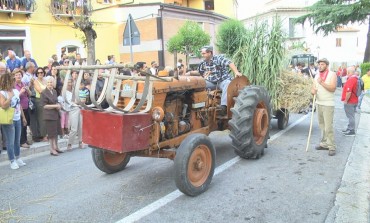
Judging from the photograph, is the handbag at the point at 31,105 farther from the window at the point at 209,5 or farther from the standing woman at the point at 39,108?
the window at the point at 209,5

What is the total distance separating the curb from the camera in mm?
4281

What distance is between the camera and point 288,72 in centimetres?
853

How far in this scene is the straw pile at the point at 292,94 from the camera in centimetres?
823

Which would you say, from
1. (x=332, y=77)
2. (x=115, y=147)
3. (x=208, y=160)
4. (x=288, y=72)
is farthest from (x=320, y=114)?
(x=115, y=147)

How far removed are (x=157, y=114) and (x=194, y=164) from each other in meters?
0.83

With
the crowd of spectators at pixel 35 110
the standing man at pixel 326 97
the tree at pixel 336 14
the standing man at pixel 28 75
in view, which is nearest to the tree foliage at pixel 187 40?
the tree at pixel 336 14

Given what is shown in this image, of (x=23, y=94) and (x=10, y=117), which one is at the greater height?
(x=23, y=94)

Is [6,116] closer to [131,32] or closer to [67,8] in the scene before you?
[131,32]

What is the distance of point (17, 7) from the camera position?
16.0 metres

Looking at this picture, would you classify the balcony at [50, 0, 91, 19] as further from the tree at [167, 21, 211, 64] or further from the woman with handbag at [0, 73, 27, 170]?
the woman with handbag at [0, 73, 27, 170]

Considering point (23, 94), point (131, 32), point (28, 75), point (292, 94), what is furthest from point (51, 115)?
point (292, 94)

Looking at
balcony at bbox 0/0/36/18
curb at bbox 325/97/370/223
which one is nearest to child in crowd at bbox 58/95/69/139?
curb at bbox 325/97/370/223

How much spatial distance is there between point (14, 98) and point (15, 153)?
102cm

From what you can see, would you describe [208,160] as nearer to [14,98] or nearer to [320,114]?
[320,114]
